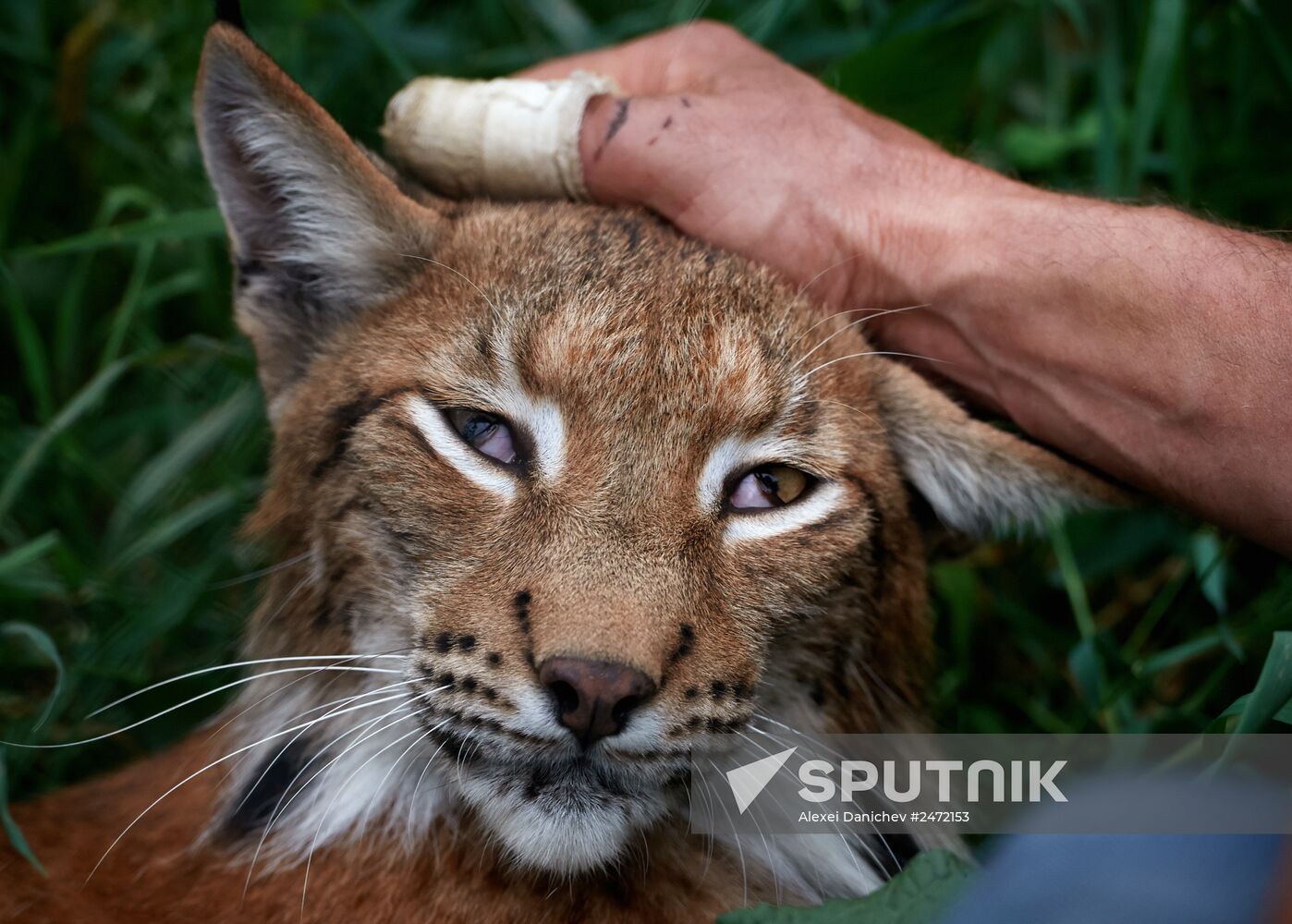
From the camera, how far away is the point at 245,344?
514 cm

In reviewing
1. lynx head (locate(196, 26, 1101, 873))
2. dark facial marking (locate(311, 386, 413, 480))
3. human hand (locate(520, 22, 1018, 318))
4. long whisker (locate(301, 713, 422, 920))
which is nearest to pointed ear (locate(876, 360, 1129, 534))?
lynx head (locate(196, 26, 1101, 873))

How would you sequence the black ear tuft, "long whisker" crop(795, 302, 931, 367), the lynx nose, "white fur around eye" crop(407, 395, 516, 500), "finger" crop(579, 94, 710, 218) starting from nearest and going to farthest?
the lynx nose, "white fur around eye" crop(407, 395, 516, 500), the black ear tuft, "long whisker" crop(795, 302, 931, 367), "finger" crop(579, 94, 710, 218)

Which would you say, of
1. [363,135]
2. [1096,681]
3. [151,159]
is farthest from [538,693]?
[151,159]

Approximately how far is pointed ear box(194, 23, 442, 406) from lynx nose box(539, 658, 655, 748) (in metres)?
1.38

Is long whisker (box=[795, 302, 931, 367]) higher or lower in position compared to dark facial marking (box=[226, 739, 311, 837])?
higher

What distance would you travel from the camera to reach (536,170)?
3.69 m

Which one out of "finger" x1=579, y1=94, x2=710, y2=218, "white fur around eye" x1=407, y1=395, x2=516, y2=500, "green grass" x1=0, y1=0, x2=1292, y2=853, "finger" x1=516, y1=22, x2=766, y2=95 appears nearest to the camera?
"white fur around eye" x1=407, y1=395, x2=516, y2=500

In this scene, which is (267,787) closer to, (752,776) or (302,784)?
(302,784)

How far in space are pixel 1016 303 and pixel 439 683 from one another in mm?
1877

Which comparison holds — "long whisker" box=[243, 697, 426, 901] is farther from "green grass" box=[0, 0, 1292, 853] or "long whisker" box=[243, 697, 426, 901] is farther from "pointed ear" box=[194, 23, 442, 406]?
"pointed ear" box=[194, 23, 442, 406]

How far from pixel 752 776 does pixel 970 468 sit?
1.04 m

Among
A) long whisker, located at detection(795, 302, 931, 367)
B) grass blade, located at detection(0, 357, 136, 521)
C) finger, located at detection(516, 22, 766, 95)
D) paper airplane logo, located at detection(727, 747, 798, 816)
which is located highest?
finger, located at detection(516, 22, 766, 95)

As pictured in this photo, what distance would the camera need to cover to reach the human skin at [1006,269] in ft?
10.5

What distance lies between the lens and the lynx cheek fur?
2.91m
